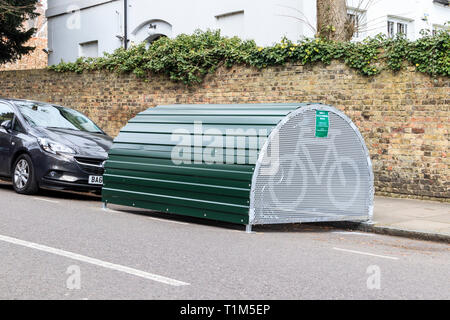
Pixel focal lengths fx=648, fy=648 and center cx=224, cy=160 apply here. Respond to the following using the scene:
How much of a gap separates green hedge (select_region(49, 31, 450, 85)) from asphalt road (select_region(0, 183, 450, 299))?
177 inches

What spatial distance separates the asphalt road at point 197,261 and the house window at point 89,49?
1660 cm

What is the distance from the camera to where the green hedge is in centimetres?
1188

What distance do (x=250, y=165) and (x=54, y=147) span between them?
4348 mm

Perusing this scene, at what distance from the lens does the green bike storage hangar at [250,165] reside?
27.2 feet

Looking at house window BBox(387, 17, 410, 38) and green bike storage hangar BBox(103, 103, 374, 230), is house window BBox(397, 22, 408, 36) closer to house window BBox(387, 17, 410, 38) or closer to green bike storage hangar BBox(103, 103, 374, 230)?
house window BBox(387, 17, 410, 38)

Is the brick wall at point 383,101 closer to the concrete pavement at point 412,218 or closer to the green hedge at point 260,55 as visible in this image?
the green hedge at point 260,55

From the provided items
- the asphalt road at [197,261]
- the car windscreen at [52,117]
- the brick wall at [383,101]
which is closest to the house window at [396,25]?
the brick wall at [383,101]

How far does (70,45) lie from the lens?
1039 inches

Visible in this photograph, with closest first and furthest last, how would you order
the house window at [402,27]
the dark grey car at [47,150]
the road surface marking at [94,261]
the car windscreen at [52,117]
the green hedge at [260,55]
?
the road surface marking at [94,261] → the dark grey car at [47,150] → the green hedge at [260,55] → the car windscreen at [52,117] → the house window at [402,27]

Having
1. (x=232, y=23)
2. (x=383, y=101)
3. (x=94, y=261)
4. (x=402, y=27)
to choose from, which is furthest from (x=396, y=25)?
(x=94, y=261)

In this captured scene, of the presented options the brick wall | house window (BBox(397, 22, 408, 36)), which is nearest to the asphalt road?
the brick wall
